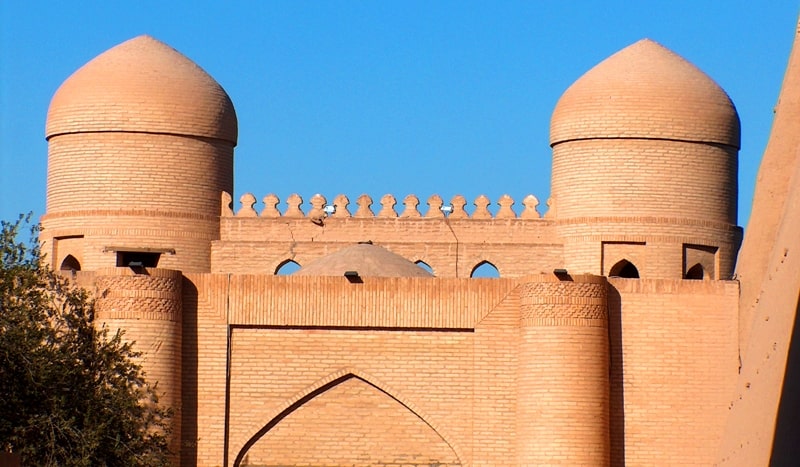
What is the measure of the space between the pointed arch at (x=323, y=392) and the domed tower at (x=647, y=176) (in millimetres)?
7640

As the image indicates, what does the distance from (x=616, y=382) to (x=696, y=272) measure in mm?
8024

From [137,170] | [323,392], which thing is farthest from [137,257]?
[323,392]

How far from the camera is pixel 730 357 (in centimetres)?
1977

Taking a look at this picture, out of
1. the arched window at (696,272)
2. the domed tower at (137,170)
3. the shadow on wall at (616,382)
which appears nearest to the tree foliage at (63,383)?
the shadow on wall at (616,382)

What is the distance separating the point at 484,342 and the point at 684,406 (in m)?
2.26

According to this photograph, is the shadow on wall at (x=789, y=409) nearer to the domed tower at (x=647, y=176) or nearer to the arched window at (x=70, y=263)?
the domed tower at (x=647, y=176)

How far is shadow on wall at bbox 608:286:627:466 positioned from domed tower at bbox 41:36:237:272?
8.72 m

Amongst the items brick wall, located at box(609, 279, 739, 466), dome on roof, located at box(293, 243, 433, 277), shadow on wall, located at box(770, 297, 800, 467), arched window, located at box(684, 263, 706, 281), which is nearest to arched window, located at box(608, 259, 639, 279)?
arched window, located at box(684, 263, 706, 281)

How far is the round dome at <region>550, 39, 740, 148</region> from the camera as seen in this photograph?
2697cm

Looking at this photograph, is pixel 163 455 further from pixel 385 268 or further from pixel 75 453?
pixel 385 268

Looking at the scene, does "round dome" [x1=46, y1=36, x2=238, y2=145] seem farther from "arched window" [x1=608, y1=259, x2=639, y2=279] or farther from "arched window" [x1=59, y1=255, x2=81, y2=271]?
"arched window" [x1=608, y1=259, x2=639, y2=279]

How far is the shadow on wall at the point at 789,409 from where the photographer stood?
11586 millimetres

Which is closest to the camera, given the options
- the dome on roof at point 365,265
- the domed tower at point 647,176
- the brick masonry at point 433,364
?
the brick masonry at point 433,364

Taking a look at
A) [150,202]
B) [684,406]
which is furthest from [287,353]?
[150,202]
